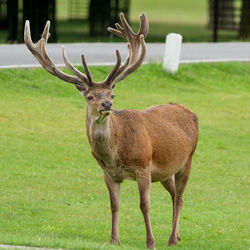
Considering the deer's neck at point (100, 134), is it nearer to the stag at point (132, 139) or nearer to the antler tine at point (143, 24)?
the stag at point (132, 139)

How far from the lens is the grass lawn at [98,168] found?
10.9m

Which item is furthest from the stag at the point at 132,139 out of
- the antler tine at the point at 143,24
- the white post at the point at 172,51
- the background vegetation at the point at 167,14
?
the background vegetation at the point at 167,14

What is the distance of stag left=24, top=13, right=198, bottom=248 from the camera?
950 cm

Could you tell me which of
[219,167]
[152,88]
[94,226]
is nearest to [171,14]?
[152,88]

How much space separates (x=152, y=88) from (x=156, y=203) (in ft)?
26.2

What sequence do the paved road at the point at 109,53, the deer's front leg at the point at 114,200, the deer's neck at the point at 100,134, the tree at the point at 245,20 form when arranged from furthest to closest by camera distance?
the tree at the point at 245,20
the paved road at the point at 109,53
the deer's front leg at the point at 114,200
the deer's neck at the point at 100,134

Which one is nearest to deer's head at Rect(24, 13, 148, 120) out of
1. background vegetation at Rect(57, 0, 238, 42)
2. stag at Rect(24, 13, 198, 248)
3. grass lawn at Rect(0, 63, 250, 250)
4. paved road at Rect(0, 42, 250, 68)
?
stag at Rect(24, 13, 198, 248)

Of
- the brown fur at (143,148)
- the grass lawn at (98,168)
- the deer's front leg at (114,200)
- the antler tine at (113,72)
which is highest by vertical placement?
the antler tine at (113,72)

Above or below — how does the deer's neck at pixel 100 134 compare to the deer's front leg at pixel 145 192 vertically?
above

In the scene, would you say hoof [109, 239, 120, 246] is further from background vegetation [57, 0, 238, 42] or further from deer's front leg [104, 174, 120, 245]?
background vegetation [57, 0, 238, 42]

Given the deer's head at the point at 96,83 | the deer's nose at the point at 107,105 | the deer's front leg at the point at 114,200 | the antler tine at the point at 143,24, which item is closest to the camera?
the deer's nose at the point at 107,105

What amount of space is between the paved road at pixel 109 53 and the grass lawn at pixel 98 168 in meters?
1.13

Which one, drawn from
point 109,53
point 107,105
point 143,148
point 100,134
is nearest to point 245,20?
point 109,53

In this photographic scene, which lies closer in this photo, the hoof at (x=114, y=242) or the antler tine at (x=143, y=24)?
the hoof at (x=114, y=242)
